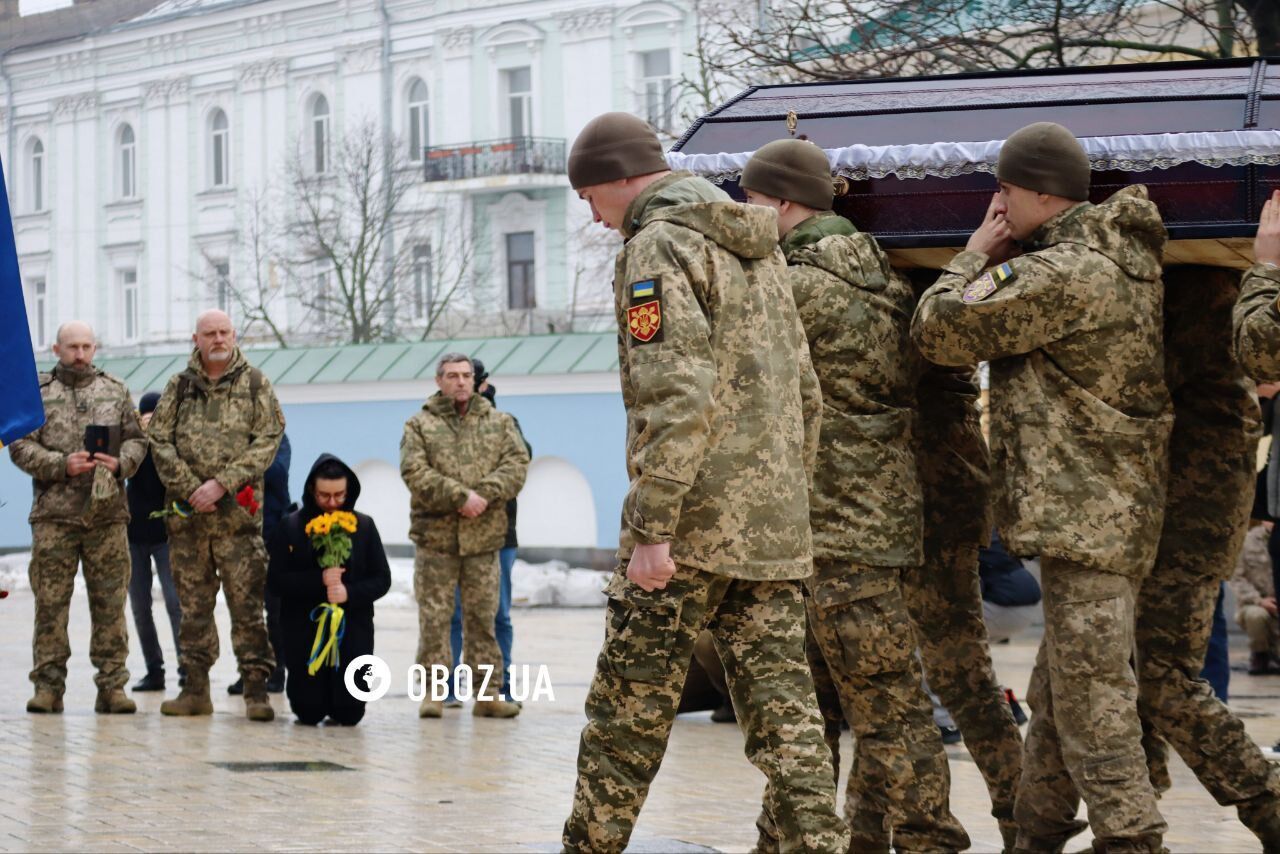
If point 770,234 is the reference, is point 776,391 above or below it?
below

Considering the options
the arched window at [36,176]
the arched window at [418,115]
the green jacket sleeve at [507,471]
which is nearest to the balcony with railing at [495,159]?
the arched window at [418,115]

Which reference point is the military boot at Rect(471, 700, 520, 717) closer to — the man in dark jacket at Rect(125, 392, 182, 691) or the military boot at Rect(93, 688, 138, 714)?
the military boot at Rect(93, 688, 138, 714)

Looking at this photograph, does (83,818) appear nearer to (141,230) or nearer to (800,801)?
(800,801)

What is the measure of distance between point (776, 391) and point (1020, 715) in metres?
5.77

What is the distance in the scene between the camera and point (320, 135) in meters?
43.8

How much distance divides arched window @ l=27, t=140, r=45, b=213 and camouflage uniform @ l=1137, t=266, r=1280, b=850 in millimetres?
44000

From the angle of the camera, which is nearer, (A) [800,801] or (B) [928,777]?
(A) [800,801]

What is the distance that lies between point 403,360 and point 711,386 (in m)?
24.1

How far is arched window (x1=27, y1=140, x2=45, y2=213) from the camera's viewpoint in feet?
156

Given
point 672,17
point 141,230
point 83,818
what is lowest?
point 83,818

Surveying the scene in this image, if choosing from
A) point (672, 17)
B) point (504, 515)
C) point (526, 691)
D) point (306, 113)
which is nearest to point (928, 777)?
point (504, 515)

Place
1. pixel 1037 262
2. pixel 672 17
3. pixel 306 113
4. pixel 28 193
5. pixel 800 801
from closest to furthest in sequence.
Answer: pixel 800 801 < pixel 1037 262 < pixel 672 17 < pixel 306 113 < pixel 28 193

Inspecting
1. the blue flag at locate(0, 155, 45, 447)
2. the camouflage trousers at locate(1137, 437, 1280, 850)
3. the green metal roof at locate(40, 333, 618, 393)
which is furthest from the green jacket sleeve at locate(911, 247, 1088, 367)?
the green metal roof at locate(40, 333, 618, 393)

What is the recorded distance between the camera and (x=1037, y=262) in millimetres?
6016
